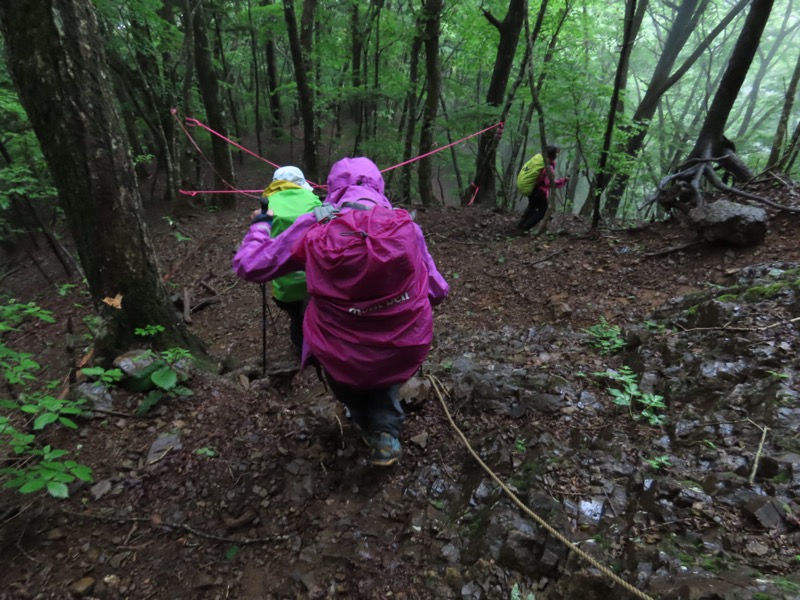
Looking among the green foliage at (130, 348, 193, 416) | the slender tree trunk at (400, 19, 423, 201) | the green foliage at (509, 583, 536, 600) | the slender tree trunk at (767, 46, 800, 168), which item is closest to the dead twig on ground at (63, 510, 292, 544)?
the green foliage at (130, 348, 193, 416)

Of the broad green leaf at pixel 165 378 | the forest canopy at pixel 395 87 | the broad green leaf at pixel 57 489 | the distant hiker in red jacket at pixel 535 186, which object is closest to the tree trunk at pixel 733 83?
the forest canopy at pixel 395 87

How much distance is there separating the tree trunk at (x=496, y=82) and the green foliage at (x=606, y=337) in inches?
254

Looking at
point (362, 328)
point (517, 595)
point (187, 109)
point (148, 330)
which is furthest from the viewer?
point (187, 109)

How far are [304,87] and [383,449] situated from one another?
9.88m

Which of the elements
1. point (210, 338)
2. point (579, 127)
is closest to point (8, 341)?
point (210, 338)

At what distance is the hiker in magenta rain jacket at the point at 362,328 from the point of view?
240 cm

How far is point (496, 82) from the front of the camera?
9.68 metres

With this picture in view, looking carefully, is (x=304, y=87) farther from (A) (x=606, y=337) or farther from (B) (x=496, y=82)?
(A) (x=606, y=337)

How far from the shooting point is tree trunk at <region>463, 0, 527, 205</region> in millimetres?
9078

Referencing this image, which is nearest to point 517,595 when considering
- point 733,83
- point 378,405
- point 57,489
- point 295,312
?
point 378,405

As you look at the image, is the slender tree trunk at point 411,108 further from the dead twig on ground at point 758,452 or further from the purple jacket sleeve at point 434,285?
the dead twig on ground at point 758,452

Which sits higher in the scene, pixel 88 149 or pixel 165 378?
pixel 88 149

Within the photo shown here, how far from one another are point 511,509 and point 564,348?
93.6 inches

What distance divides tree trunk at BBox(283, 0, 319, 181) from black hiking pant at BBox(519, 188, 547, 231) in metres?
5.81
